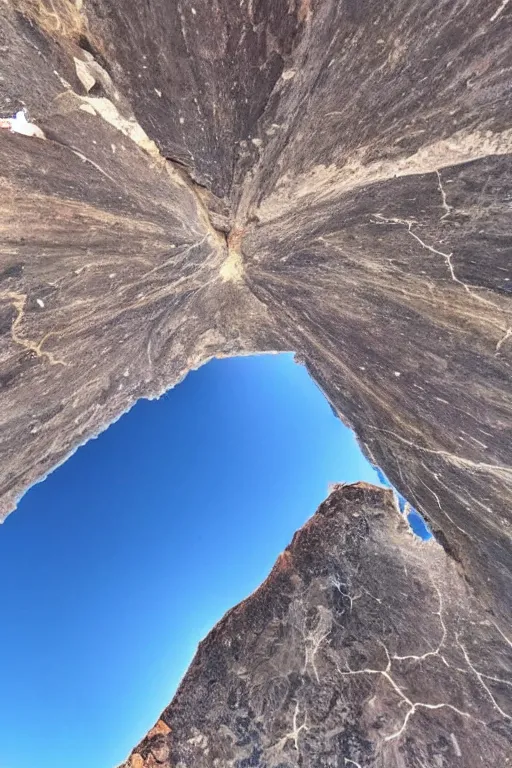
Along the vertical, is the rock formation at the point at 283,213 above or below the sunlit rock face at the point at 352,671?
above

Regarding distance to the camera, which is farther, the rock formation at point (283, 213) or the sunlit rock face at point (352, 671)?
the sunlit rock face at point (352, 671)

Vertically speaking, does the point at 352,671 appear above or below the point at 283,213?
below

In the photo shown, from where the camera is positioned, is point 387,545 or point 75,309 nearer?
point 75,309

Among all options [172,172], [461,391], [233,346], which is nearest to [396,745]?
[461,391]

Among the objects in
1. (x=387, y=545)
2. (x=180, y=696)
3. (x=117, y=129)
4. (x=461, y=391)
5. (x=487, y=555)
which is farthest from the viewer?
(x=387, y=545)

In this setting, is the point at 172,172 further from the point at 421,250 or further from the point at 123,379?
the point at 123,379

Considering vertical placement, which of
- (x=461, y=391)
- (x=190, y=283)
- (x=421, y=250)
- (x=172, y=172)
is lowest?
(x=461, y=391)
